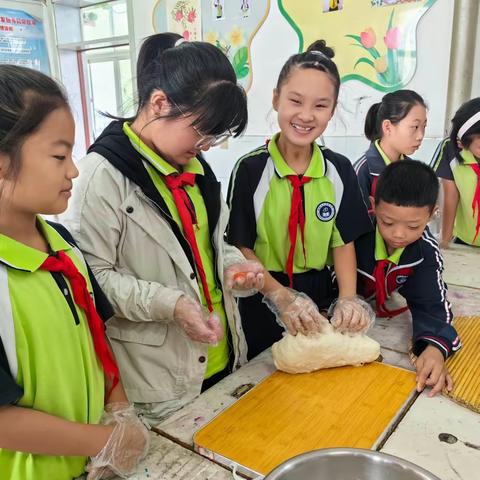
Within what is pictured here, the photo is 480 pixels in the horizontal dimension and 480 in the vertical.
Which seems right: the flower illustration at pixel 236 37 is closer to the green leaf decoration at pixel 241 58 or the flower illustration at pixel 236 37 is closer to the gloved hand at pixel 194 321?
the green leaf decoration at pixel 241 58

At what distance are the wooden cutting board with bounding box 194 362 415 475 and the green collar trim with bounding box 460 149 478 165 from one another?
4.76 ft

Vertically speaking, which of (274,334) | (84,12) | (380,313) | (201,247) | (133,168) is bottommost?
(274,334)

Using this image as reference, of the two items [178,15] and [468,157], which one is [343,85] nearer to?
[468,157]

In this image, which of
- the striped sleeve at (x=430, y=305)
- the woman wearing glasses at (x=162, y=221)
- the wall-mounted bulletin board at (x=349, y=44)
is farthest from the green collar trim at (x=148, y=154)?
the wall-mounted bulletin board at (x=349, y=44)

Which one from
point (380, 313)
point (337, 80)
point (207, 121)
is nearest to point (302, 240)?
point (380, 313)

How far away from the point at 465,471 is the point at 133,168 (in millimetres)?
859

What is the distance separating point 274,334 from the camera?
5.22ft

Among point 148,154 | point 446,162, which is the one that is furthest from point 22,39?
point 148,154

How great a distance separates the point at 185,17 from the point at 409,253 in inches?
142

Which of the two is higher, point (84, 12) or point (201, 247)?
point (84, 12)

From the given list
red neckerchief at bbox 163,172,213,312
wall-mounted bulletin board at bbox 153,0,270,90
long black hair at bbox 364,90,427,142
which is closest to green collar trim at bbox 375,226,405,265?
red neckerchief at bbox 163,172,213,312

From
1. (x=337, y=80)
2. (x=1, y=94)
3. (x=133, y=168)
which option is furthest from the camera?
(x=337, y=80)

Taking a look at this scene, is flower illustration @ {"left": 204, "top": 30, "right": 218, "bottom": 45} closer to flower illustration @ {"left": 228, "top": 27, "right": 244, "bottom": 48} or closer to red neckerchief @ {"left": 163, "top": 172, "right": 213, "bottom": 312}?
flower illustration @ {"left": 228, "top": 27, "right": 244, "bottom": 48}

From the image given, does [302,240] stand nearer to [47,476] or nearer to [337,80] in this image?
[337,80]
